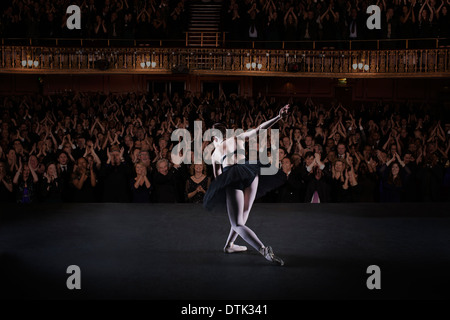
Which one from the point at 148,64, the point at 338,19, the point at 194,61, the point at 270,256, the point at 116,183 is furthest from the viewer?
the point at 338,19

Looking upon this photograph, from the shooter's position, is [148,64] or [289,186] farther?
[148,64]

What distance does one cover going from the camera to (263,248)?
4266 mm

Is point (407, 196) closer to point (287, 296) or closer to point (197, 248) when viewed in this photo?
point (197, 248)

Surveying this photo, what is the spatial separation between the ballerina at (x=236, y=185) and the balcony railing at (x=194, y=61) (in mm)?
11307

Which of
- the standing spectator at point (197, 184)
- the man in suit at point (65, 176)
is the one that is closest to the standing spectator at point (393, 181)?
the standing spectator at point (197, 184)

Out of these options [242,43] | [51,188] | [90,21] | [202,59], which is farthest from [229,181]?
[90,21]

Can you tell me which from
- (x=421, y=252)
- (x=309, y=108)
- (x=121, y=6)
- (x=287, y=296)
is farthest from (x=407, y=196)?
(x=121, y=6)

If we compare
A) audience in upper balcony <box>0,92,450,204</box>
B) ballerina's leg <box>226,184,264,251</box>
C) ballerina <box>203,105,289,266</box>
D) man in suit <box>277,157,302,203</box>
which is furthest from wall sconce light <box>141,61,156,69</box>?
ballerina's leg <box>226,184,264,251</box>

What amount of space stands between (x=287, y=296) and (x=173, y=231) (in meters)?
1.98

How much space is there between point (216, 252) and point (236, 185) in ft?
2.23

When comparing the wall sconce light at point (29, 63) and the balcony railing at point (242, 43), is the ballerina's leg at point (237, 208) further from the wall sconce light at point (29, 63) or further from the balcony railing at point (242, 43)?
the wall sconce light at point (29, 63)

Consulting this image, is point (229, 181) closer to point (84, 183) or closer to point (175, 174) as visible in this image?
point (175, 174)

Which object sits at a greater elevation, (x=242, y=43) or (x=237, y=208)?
(x=242, y=43)

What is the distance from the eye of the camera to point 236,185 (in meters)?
4.32
